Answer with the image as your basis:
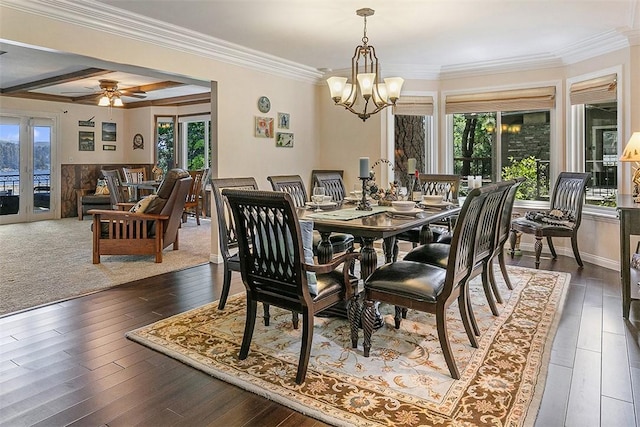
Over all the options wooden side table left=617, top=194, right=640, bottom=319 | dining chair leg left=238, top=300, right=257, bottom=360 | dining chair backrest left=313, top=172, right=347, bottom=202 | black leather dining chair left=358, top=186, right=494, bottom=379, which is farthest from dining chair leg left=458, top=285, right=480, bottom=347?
dining chair backrest left=313, top=172, right=347, bottom=202

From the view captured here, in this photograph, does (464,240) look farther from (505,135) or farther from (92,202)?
(92,202)

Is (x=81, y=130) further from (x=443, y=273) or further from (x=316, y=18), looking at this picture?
(x=443, y=273)

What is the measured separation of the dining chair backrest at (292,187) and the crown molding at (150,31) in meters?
1.75

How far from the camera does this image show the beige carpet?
3.83 metres

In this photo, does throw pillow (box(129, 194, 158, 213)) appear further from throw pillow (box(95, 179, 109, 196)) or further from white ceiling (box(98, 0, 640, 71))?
throw pillow (box(95, 179, 109, 196))

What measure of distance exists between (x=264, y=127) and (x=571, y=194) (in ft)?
12.3

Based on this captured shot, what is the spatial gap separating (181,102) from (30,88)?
8.81 ft

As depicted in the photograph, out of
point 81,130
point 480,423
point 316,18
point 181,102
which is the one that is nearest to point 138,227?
point 316,18

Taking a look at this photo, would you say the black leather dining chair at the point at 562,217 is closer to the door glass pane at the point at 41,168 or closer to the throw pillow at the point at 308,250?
the throw pillow at the point at 308,250

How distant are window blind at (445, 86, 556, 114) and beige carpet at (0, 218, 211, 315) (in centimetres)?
396

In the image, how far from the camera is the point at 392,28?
13.9 feet

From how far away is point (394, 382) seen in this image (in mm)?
2252

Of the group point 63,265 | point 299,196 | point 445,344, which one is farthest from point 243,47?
point 445,344

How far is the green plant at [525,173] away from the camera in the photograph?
5809mm
